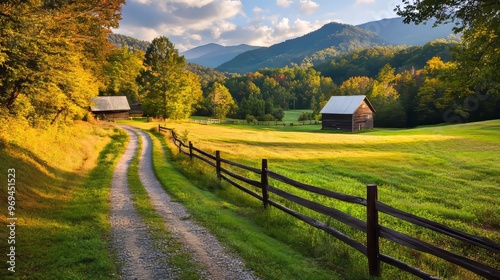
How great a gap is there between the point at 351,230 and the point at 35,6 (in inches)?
618

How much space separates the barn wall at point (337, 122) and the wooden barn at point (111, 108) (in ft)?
146

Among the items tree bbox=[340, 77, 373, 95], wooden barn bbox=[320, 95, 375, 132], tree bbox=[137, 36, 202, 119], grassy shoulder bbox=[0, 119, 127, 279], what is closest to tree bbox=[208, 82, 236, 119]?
tree bbox=[137, 36, 202, 119]

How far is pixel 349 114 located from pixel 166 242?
64686 mm

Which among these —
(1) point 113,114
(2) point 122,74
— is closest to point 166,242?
(1) point 113,114

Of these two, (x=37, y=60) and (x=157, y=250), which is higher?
(x=37, y=60)

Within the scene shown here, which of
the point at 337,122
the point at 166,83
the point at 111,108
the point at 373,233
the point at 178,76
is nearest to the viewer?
the point at 373,233

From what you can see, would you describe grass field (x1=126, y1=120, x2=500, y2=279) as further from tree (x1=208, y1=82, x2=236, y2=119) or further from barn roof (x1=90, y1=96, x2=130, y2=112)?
tree (x1=208, y1=82, x2=236, y2=119)

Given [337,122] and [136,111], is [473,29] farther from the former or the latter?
[136,111]

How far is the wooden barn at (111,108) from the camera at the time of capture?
65.9m

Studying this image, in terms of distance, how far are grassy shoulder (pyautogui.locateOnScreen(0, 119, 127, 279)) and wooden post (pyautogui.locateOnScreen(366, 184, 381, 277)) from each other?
194 inches

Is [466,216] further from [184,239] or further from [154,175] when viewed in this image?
[154,175]

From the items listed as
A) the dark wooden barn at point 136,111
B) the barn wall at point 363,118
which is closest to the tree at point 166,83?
the dark wooden barn at point 136,111

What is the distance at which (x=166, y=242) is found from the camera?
7730mm

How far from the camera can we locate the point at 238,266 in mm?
6383
